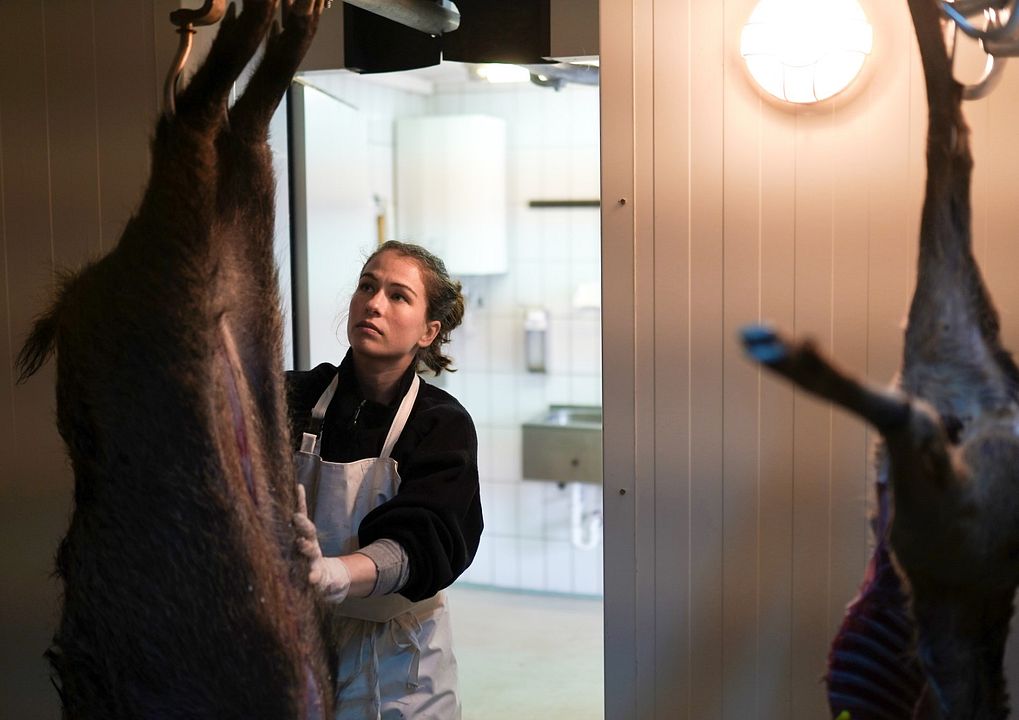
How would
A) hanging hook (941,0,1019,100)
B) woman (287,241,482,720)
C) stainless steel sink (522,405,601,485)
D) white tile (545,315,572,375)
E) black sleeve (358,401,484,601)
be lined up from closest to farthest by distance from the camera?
hanging hook (941,0,1019,100) → black sleeve (358,401,484,601) → woman (287,241,482,720) → stainless steel sink (522,405,601,485) → white tile (545,315,572,375)

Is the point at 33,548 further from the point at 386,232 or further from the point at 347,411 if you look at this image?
the point at 386,232

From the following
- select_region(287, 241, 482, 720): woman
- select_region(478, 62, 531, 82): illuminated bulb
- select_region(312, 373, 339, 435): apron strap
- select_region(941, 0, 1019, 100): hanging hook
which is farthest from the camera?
select_region(478, 62, 531, 82): illuminated bulb

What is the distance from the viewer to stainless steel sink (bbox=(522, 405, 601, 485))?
13.1 feet

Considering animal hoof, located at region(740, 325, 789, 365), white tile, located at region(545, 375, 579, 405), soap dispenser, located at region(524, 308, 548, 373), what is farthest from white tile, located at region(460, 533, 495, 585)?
animal hoof, located at region(740, 325, 789, 365)

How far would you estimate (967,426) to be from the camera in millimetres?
971

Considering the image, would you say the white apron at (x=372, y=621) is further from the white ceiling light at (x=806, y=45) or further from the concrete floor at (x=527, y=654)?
the concrete floor at (x=527, y=654)

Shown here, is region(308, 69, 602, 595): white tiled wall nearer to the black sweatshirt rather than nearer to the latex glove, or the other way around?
the black sweatshirt

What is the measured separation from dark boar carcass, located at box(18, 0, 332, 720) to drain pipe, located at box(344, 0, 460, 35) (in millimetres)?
91

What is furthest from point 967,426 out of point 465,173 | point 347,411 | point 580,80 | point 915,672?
point 465,173

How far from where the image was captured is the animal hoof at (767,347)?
556mm

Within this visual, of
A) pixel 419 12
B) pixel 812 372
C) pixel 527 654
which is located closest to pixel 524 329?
pixel 527 654

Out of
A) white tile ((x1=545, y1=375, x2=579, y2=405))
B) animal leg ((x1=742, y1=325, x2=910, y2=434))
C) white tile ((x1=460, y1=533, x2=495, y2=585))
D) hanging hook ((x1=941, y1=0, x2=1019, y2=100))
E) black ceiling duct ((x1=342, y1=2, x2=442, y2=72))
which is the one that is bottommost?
white tile ((x1=460, y1=533, x2=495, y2=585))

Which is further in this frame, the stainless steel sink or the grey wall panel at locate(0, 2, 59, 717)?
the stainless steel sink

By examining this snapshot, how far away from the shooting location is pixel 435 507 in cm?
146
